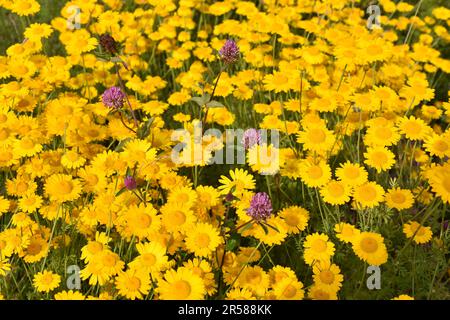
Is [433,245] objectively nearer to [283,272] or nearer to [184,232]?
[283,272]

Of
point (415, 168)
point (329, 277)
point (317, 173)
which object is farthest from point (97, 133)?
point (415, 168)

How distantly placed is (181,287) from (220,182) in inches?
45.9

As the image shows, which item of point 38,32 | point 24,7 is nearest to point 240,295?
point 38,32

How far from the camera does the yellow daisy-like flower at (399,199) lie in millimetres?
2660

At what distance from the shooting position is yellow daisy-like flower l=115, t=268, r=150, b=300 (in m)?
2.10

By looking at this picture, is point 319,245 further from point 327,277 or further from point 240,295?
point 240,295

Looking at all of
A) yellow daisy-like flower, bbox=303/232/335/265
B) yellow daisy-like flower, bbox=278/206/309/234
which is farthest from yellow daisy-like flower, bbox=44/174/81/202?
yellow daisy-like flower, bbox=303/232/335/265

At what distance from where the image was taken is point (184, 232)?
2.31m

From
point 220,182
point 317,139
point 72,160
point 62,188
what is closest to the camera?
point 62,188

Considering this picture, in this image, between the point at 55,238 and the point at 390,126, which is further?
the point at 390,126

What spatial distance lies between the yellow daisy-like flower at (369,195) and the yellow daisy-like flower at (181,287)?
1.04 m

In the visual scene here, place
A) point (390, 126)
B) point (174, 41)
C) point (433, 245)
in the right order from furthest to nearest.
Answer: point (174, 41) < point (390, 126) < point (433, 245)

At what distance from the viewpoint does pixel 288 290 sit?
7.04ft
